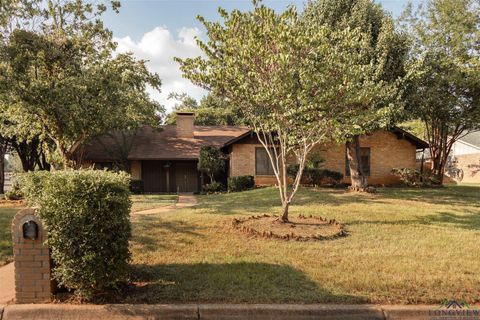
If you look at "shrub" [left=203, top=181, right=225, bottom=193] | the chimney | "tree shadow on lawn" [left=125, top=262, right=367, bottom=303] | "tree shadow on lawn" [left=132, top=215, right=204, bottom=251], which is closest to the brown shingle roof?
the chimney

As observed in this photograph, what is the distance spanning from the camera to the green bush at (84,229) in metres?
4.05

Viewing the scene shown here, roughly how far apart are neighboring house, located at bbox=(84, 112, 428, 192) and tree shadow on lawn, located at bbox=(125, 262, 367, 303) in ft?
45.9

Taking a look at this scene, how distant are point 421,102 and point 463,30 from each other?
564 centimetres

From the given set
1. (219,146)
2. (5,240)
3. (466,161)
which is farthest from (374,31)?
(466,161)

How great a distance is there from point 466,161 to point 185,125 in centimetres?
3069

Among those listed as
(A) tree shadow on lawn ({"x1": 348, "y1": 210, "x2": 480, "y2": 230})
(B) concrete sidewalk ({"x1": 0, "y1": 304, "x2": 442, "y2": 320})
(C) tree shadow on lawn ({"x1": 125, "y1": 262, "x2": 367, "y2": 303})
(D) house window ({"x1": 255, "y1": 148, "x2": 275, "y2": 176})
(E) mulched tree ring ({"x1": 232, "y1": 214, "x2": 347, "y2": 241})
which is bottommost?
(B) concrete sidewalk ({"x1": 0, "y1": 304, "x2": 442, "y2": 320})

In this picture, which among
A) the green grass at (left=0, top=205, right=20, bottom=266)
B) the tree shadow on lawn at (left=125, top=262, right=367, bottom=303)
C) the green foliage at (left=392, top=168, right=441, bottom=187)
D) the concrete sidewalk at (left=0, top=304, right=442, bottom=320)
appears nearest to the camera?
the concrete sidewalk at (left=0, top=304, right=442, bottom=320)

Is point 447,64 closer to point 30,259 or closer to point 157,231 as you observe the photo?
point 157,231

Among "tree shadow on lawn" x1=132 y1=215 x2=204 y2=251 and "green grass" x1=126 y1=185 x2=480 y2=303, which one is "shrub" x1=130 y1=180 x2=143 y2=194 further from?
"tree shadow on lawn" x1=132 y1=215 x2=204 y2=251

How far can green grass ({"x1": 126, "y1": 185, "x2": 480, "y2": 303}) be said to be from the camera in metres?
4.54

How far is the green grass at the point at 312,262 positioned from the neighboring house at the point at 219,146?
394 inches

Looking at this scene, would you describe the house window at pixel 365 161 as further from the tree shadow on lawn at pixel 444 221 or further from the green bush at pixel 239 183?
the tree shadow on lawn at pixel 444 221

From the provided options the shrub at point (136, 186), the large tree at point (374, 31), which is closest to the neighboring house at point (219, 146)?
the shrub at point (136, 186)

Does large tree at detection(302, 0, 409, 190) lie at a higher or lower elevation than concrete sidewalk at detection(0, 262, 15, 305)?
higher
